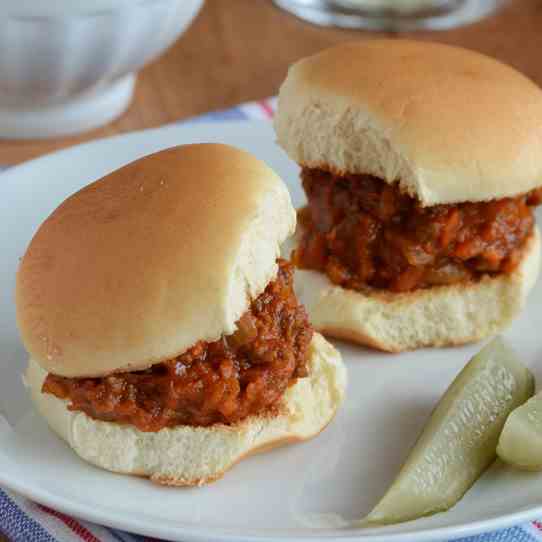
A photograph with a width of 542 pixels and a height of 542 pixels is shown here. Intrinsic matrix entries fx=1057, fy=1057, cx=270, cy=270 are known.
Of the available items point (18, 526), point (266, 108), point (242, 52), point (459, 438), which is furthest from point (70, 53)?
point (459, 438)

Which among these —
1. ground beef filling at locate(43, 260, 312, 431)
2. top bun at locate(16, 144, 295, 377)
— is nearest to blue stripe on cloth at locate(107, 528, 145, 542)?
ground beef filling at locate(43, 260, 312, 431)

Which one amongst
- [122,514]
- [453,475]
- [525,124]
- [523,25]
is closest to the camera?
[122,514]

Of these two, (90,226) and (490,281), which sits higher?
(90,226)

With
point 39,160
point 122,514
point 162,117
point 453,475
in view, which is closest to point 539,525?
point 453,475

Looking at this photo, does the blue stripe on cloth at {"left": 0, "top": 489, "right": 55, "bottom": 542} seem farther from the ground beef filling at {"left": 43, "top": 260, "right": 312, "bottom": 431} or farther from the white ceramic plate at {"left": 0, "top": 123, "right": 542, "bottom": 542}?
the ground beef filling at {"left": 43, "top": 260, "right": 312, "bottom": 431}

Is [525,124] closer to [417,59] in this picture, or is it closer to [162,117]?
[417,59]
